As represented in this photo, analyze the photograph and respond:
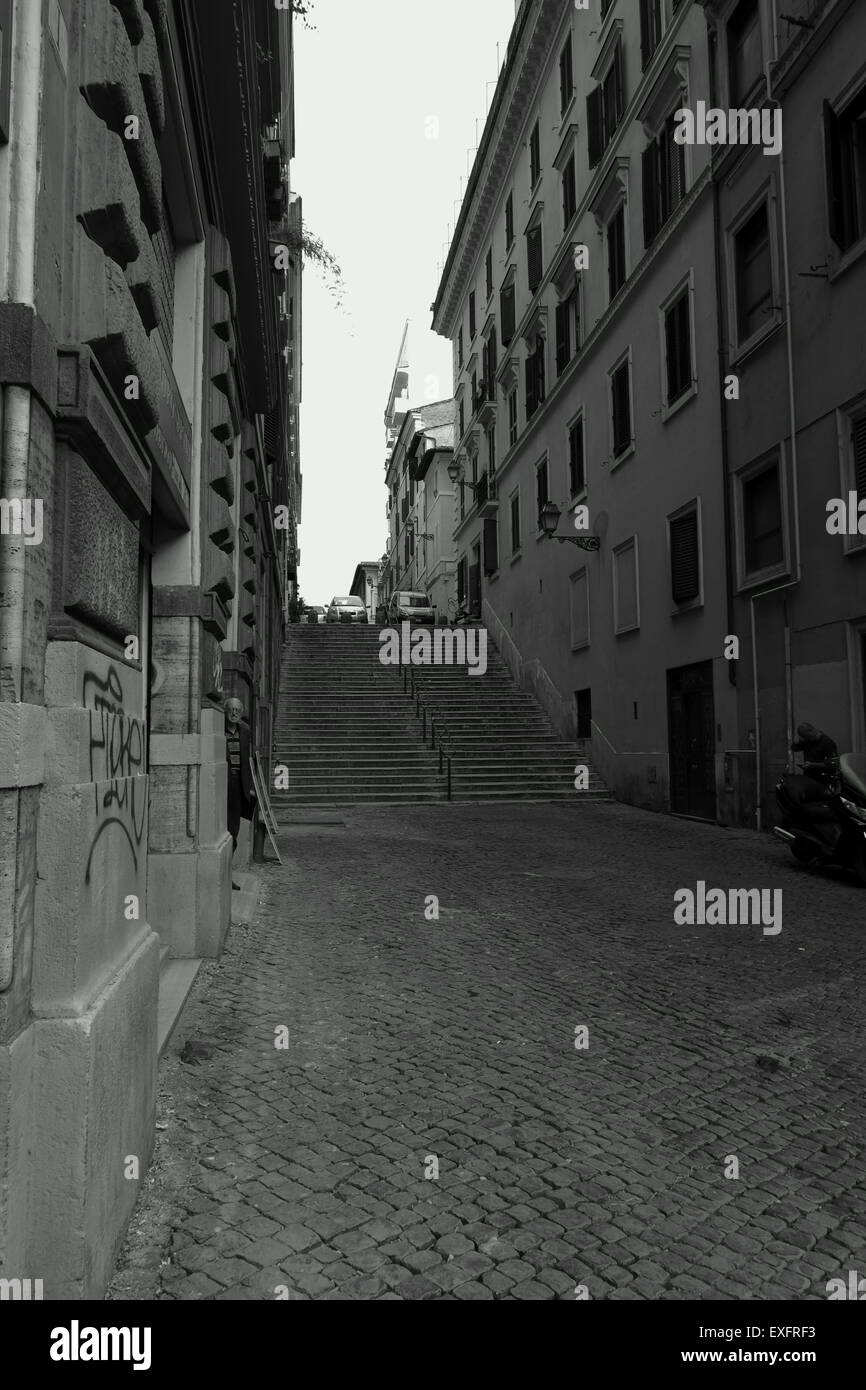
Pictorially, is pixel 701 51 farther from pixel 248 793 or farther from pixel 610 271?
pixel 248 793

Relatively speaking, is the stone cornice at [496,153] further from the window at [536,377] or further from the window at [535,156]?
the window at [536,377]

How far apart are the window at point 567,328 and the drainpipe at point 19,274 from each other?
19.8 m

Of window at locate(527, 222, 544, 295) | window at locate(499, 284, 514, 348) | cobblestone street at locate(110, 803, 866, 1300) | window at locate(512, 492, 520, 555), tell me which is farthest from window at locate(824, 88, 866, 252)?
window at locate(499, 284, 514, 348)

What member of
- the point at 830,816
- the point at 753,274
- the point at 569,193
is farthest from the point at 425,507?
the point at 830,816

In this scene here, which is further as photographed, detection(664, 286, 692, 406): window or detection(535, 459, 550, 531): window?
detection(535, 459, 550, 531): window

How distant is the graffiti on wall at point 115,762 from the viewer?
2750 mm

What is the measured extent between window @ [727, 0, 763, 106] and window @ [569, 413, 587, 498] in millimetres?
7580

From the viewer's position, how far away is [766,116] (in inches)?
512

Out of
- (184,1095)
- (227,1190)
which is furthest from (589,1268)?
(184,1095)

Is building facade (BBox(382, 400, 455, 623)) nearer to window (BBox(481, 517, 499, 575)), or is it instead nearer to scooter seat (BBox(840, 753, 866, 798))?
window (BBox(481, 517, 499, 575))

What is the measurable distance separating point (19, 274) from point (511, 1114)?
121 inches

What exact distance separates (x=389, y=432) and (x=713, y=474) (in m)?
68.6

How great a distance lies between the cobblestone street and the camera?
267 cm

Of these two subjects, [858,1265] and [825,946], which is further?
[825,946]
